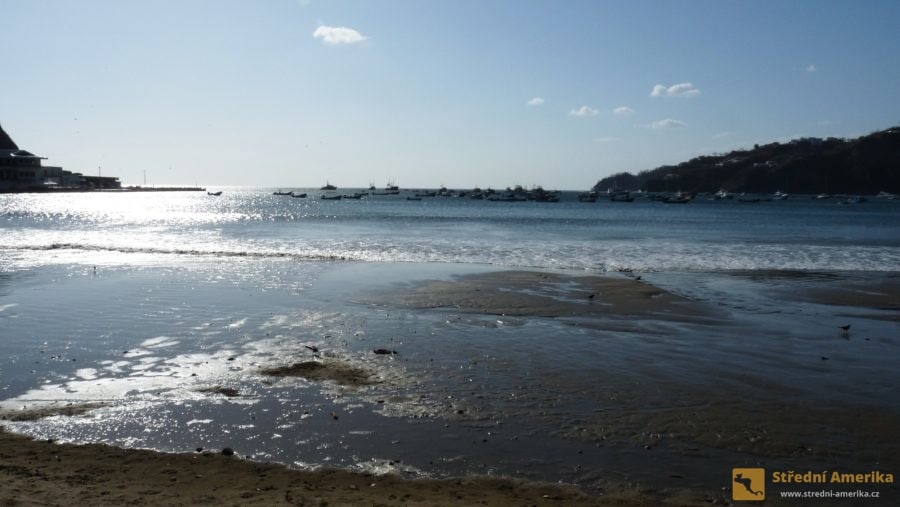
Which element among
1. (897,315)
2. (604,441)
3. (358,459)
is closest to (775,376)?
(604,441)

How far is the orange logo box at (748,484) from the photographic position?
742cm

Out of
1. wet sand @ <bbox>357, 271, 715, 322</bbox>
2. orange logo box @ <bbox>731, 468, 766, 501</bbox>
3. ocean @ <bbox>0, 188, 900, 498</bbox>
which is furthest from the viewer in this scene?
wet sand @ <bbox>357, 271, 715, 322</bbox>

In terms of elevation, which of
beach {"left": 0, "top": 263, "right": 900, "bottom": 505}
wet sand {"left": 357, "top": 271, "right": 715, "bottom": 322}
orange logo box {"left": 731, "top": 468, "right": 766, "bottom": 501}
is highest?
wet sand {"left": 357, "top": 271, "right": 715, "bottom": 322}

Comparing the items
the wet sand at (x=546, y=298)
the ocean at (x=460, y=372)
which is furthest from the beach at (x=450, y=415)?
the wet sand at (x=546, y=298)

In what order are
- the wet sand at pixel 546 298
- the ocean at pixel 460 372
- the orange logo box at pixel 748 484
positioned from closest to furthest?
the orange logo box at pixel 748 484, the ocean at pixel 460 372, the wet sand at pixel 546 298

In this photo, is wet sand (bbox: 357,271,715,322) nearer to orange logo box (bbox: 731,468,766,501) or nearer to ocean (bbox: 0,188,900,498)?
ocean (bbox: 0,188,900,498)

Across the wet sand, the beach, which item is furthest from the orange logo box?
the wet sand

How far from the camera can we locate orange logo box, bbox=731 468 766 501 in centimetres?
742

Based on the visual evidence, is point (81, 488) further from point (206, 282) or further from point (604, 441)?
point (206, 282)

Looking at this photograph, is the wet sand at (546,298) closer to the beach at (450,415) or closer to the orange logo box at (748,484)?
the beach at (450,415)

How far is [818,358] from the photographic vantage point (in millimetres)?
13789

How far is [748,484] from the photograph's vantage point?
7676mm

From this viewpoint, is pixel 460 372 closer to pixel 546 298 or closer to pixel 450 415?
pixel 450 415

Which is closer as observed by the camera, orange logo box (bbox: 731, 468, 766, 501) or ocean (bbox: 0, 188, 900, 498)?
orange logo box (bbox: 731, 468, 766, 501)
